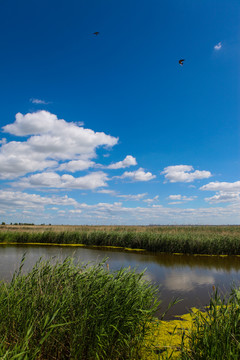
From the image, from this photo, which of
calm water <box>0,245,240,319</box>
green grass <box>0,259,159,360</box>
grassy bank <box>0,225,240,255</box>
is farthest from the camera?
grassy bank <box>0,225,240,255</box>

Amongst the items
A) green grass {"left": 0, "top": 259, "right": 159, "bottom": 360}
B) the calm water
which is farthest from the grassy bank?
green grass {"left": 0, "top": 259, "right": 159, "bottom": 360}

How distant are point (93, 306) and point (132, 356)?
993 mm

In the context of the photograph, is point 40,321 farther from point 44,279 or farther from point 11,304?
point 44,279

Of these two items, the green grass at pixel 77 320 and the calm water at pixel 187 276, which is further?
the calm water at pixel 187 276

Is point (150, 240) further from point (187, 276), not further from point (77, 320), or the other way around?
point (77, 320)

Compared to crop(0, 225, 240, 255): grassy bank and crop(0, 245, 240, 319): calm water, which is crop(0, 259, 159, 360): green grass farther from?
crop(0, 225, 240, 255): grassy bank

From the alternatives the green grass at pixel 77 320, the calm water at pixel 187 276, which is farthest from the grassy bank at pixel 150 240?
the green grass at pixel 77 320

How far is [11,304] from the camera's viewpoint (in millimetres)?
3752

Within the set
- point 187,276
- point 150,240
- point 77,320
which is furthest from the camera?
point 150,240

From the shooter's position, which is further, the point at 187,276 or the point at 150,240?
the point at 150,240

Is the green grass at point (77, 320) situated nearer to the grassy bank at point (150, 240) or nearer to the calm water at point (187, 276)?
the calm water at point (187, 276)

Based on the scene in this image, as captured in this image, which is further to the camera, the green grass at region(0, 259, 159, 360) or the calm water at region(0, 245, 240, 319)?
the calm water at region(0, 245, 240, 319)

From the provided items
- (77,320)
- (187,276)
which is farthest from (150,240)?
(77,320)

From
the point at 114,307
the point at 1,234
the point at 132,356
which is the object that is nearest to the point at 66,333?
the point at 114,307
